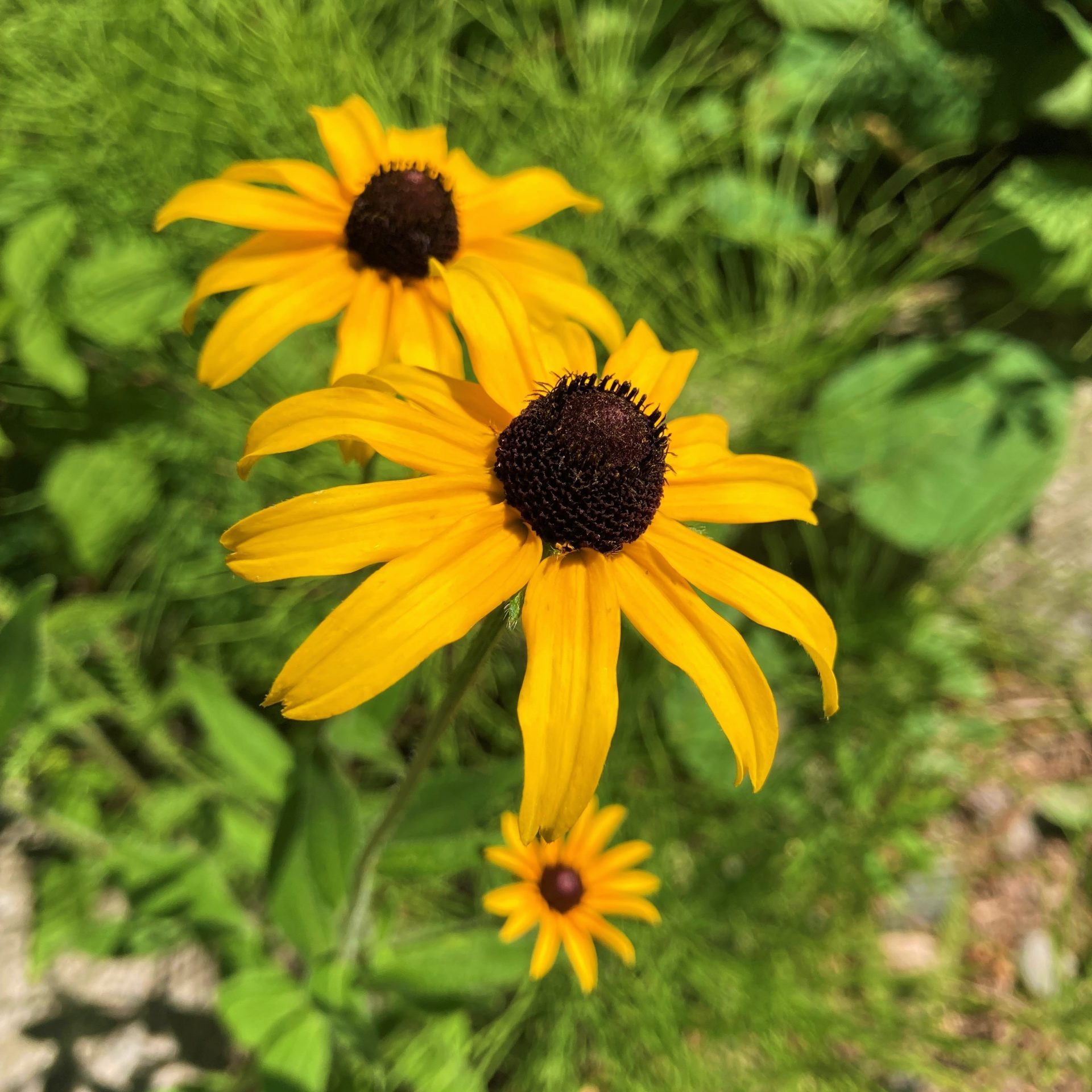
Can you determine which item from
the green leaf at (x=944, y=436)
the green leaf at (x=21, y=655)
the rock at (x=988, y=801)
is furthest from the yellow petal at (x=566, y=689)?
the rock at (x=988, y=801)

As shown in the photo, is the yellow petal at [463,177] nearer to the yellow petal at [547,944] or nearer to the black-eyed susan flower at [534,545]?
the black-eyed susan flower at [534,545]

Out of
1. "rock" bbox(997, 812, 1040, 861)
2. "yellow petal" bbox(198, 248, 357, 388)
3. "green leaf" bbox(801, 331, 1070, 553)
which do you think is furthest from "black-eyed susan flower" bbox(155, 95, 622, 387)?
"rock" bbox(997, 812, 1040, 861)

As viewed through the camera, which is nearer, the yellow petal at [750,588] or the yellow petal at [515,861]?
the yellow petal at [750,588]

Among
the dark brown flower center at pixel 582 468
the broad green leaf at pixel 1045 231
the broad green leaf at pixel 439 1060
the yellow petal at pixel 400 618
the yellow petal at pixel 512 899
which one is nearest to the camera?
the yellow petal at pixel 400 618

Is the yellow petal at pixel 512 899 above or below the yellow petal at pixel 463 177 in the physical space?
below

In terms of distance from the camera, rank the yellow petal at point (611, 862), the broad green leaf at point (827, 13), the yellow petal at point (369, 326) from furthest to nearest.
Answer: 1. the broad green leaf at point (827, 13)
2. the yellow petal at point (611, 862)
3. the yellow petal at point (369, 326)

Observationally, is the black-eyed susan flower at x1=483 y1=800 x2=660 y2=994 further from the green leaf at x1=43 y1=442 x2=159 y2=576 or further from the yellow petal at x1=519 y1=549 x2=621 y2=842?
the green leaf at x1=43 y1=442 x2=159 y2=576

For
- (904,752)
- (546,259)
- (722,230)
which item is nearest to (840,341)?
(722,230)

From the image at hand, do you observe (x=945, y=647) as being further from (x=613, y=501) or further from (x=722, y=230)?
(x=613, y=501)
